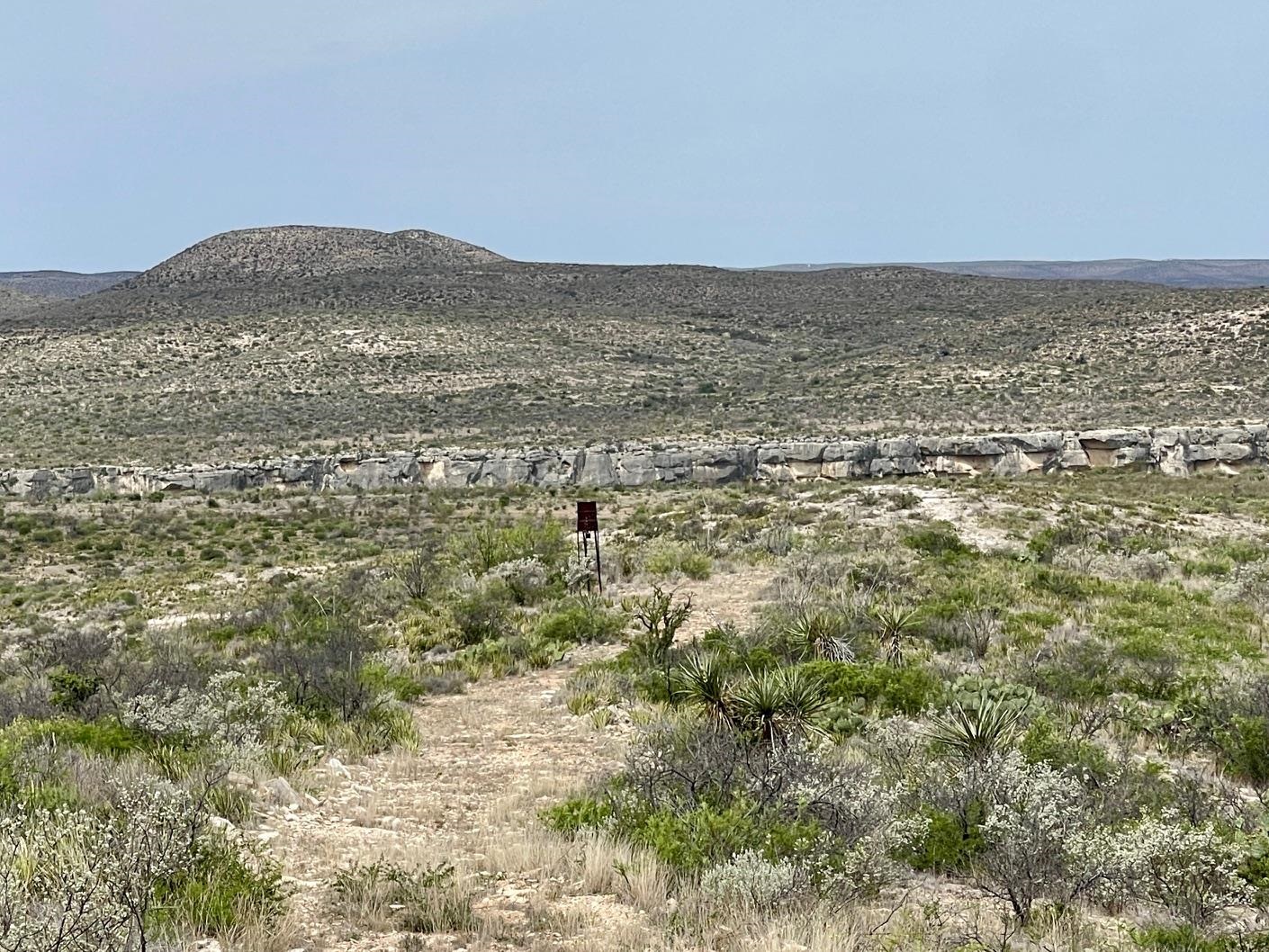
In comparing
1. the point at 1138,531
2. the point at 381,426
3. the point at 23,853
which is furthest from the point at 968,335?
the point at 23,853

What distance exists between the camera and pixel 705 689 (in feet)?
26.5

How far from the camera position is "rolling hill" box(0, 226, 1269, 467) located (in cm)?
4494

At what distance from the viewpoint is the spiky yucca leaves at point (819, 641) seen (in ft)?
34.2

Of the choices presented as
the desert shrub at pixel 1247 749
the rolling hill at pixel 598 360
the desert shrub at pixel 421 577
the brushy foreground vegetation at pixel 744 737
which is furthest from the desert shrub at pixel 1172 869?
the rolling hill at pixel 598 360

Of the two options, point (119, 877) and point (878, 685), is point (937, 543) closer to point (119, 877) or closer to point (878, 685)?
point (878, 685)

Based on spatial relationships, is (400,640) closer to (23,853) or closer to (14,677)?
(14,677)

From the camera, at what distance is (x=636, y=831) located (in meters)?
5.52

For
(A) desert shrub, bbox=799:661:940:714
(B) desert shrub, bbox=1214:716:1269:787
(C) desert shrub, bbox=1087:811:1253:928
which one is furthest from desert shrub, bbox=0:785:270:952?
(B) desert shrub, bbox=1214:716:1269:787

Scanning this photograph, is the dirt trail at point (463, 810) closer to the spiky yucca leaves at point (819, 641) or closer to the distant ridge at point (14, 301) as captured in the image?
the spiky yucca leaves at point (819, 641)

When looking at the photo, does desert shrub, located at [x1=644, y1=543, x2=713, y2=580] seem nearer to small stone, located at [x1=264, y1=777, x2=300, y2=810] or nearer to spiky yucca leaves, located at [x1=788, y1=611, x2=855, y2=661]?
spiky yucca leaves, located at [x1=788, y1=611, x2=855, y2=661]

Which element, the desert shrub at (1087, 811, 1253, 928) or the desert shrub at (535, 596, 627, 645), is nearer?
the desert shrub at (1087, 811, 1253, 928)

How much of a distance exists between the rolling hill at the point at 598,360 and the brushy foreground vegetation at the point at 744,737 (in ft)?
89.0

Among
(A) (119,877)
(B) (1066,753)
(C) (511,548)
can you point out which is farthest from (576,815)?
(C) (511,548)

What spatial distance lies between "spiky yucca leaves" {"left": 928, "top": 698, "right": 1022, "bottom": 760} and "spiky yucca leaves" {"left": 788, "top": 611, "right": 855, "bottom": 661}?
113 inches
